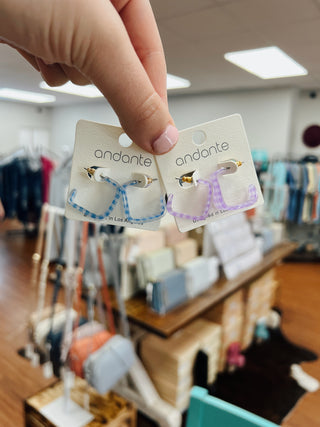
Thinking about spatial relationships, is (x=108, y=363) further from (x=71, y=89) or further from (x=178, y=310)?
(x=71, y=89)

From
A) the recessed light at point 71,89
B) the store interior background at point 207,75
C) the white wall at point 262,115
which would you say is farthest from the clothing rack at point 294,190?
the recessed light at point 71,89

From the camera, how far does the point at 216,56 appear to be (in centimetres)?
108

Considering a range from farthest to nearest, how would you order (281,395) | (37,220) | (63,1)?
(37,220)
(281,395)
(63,1)

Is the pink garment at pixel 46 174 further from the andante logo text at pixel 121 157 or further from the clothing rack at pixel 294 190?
the andante logo text at pixel 121 157

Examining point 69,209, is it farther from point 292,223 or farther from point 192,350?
point 292,223

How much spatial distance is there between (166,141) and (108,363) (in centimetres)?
118

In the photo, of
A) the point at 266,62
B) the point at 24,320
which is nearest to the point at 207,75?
the point at 266,62

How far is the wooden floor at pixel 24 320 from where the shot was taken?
173 cm

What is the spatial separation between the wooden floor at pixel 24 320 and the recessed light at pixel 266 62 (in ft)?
4.96

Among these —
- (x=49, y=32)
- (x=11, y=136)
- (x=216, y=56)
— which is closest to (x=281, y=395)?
(x=216, y=56)

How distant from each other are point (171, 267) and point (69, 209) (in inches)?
60.3

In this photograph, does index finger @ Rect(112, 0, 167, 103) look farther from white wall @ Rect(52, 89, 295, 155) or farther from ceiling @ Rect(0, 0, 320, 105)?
white wall @ Rect(52, 89, 295, 155)

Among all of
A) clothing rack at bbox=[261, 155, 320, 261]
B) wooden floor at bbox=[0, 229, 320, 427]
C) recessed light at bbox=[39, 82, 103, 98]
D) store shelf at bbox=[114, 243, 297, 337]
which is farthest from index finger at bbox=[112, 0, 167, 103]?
clothing rack at bbox=[261, 155, 320, 261]

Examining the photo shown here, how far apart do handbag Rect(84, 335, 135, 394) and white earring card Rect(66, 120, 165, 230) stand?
1080 millimetres
